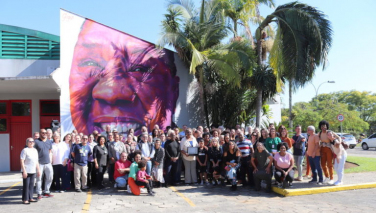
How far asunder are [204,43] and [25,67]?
27.5ft

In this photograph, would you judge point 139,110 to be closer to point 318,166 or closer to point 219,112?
point 219,112

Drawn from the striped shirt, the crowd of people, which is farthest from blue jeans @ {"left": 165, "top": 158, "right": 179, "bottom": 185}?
the striped shirt

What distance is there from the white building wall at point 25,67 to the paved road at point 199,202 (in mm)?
7274

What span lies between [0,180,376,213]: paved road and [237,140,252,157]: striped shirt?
106 centimetres

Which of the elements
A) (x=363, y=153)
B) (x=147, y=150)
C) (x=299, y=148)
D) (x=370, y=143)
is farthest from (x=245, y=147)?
(x=370, y=143)

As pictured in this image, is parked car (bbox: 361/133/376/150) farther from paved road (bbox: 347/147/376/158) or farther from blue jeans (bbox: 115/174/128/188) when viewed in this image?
blue jeans (bbox: 115/174/128/188)

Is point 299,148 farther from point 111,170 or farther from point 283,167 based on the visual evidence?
point 111,170

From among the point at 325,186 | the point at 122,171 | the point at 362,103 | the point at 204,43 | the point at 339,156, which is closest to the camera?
the point at 325,186

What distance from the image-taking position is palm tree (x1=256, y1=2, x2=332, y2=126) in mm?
12469

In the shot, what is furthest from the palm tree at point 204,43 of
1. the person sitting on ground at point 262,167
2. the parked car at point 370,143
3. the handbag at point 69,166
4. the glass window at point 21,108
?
the parked car at point 370,143

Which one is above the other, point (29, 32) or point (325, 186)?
point (29, 32)

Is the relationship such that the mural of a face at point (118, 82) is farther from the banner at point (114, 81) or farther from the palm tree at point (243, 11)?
the palm tree at point (243, 11)

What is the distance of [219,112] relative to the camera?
52.7 ft

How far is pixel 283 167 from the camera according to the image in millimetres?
8945
